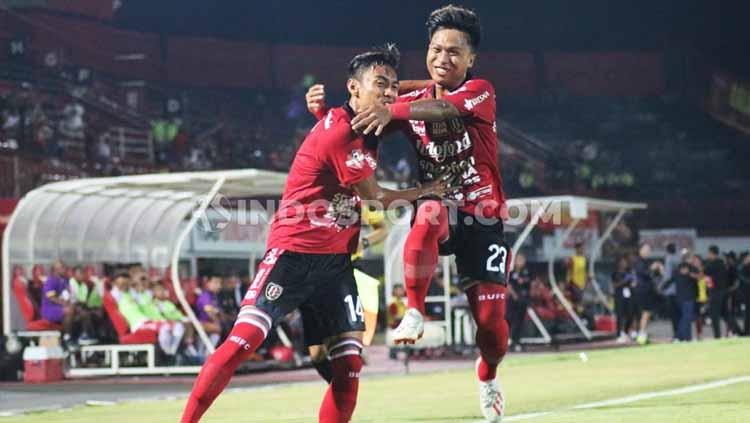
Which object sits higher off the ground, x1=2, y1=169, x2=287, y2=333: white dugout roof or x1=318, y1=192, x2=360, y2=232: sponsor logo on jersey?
x1=2, y1=169, x2=287, y2=333: white dugout roof

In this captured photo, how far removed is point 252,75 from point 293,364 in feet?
100

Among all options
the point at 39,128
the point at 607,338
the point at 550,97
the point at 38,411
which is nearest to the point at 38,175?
the point at 39,128

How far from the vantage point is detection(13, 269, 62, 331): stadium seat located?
1916cm

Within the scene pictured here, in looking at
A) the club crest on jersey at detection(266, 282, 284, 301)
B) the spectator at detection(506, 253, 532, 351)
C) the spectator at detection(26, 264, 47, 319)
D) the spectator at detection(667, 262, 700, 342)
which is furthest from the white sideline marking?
the spectator at detection(667, 262, 700, 342)

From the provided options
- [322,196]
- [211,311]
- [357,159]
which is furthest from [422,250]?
[211,311]

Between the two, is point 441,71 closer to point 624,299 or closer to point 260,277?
point 260,277

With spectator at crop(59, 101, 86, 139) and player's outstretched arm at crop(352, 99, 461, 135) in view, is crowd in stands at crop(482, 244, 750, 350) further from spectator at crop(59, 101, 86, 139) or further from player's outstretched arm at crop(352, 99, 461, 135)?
player's outstretched arm at crop(352, 99, 461, 135)

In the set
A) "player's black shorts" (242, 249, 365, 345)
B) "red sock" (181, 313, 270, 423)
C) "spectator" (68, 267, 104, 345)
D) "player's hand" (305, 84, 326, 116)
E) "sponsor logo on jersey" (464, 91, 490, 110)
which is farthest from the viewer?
"spectator" (68, 267, 104, 345)

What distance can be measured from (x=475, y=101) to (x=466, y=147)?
1.26 ft

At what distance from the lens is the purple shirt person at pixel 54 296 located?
62.4ft

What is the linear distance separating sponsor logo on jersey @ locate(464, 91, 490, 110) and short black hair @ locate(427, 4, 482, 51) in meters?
0.37

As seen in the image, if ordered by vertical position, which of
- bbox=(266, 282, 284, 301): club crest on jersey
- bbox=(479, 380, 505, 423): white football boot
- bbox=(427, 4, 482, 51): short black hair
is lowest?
bbox=(479, 380, 505, 423): white football boot

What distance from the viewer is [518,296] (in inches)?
942

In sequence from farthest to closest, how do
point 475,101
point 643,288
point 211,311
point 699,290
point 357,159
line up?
1. point 699,290
2. point 643,288
3. point 211,311
4. point 475,101
5. point 357,159
